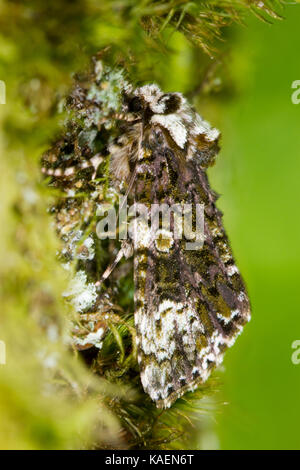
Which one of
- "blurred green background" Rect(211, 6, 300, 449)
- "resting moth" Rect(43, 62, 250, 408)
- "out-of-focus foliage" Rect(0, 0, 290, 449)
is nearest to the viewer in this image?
"out-of-focus foliage" Rect(0, 0, 290, 449)

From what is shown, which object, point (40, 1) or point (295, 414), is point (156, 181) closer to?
point (40, 1)

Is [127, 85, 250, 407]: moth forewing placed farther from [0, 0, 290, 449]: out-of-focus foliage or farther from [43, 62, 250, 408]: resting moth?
[0, 0, 290, 449]: out-of-focus foliage

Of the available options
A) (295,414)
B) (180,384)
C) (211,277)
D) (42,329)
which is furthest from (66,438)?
(295,414)

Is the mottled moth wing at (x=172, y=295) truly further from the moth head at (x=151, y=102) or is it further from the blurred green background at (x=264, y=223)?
the blurred green background at (x=264, y=223)

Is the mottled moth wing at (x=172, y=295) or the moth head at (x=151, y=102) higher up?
the moth head at (x=151, y=102)

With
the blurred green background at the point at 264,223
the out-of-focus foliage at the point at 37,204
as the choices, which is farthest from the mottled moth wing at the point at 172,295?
the blurred green background at the point at 264,223

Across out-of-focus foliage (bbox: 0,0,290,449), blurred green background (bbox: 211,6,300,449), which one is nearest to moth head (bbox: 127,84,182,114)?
out-of-focus foliage (bbox: 0,0,290,449)
